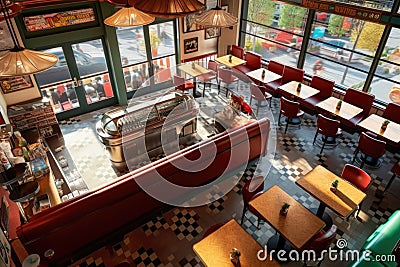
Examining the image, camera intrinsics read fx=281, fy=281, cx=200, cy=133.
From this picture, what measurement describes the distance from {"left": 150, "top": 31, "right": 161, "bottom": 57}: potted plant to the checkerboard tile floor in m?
3.48

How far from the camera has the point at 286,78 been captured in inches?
325

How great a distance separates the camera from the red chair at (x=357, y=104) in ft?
21.5

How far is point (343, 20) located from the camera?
7.59 m

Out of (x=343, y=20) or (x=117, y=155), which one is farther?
(x=343, y=20)

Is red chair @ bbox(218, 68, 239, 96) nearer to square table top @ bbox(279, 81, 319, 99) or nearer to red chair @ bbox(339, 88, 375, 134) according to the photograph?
square table top @ bbox(279, 81, 319, 99)

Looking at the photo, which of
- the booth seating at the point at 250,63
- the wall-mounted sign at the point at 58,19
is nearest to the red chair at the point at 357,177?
the booth seating at the point at 250,63

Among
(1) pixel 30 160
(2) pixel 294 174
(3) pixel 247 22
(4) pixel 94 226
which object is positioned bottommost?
(2) pixel 294 174

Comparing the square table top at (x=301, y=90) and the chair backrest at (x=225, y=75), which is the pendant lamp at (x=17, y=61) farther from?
the chair backrest at (x=225, y=75)

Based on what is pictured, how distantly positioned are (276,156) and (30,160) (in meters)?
5.02

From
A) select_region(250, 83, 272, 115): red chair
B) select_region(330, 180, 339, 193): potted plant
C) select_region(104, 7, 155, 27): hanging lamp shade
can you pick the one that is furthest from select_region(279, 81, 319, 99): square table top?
select_region(104, 7, 155, 27): hanging lamp shade

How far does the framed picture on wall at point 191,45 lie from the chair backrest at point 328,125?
5.11 meters

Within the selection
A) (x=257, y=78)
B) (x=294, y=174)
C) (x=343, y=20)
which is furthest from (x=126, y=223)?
(x=343, y=20)

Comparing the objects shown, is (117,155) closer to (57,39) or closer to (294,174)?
(57,39)

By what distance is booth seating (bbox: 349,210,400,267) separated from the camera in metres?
3.79
